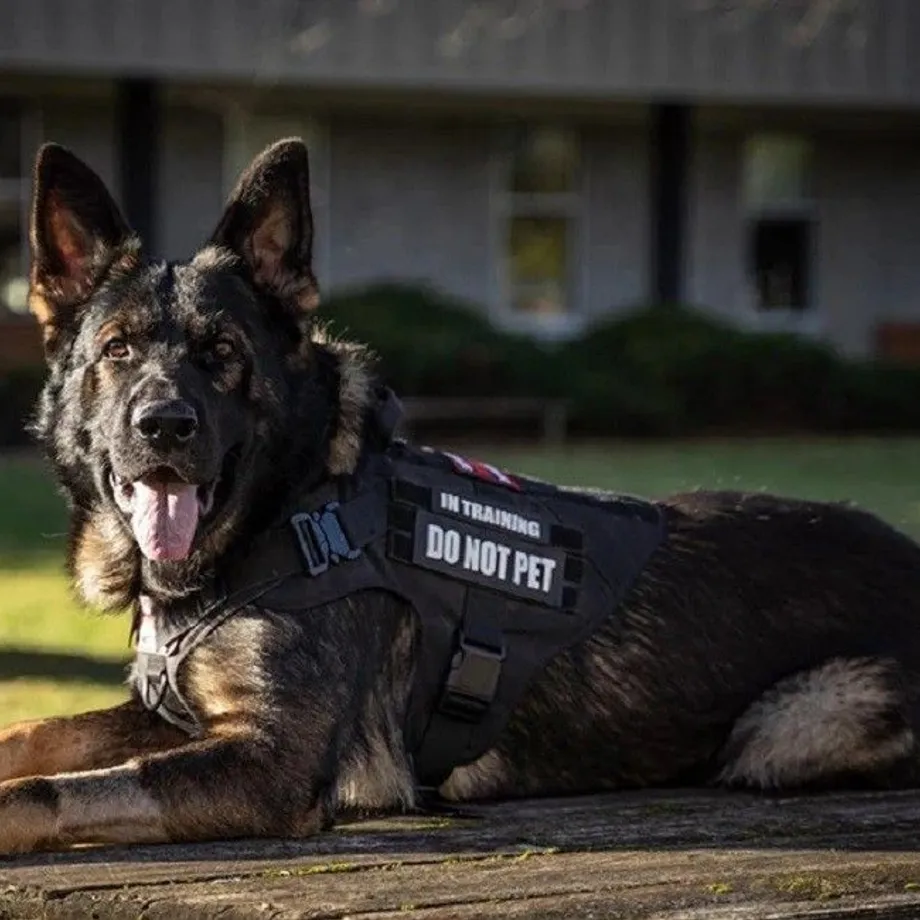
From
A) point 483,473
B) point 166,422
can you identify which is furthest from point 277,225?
point 483,473

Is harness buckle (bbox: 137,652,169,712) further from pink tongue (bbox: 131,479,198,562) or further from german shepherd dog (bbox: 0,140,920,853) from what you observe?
pink tongue (bbox: 131,479,198,562)

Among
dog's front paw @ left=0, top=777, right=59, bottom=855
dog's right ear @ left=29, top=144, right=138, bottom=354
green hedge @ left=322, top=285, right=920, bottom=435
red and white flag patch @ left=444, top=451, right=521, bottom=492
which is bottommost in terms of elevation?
dog's front paw @ left=0, top=777, right=59, bottom=855

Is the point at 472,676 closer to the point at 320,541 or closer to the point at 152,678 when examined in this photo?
the point at 320,541

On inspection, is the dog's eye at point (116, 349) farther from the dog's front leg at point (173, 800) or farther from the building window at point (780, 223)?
the building window at point (780, 223)

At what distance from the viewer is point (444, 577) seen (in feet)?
17.1

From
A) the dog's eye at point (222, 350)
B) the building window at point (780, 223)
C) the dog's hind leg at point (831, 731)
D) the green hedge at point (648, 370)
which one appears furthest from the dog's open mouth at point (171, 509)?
the building window at point (780, 223)

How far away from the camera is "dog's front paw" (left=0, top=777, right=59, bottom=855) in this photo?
15.0 ft

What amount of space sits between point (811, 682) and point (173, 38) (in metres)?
20.5

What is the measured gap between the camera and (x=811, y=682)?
5.46 metres

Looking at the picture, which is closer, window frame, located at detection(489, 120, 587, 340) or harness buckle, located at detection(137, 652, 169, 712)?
harness buckle, located at detection(137, 652, 169, 712)

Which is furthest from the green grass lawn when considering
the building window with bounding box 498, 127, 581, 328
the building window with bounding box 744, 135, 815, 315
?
the building window with bounding box 744, 135, 815, 315

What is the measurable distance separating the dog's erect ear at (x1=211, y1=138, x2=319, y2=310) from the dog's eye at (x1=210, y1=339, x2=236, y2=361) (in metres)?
0.23

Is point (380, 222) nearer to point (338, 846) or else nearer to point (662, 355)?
point (662, 355)

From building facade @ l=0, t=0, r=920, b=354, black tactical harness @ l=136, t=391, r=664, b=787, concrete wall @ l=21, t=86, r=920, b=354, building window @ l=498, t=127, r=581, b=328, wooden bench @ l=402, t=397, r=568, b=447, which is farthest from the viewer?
building window @ l=498, t=127, r=581, b=328
